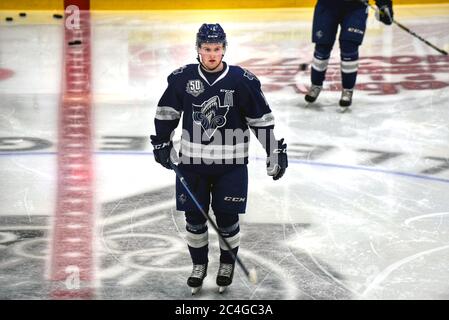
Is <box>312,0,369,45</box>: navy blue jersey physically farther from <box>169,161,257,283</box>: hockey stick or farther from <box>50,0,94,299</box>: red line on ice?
<box>169,161,257,283</box>: hockey stick

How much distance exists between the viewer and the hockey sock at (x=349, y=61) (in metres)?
8.41

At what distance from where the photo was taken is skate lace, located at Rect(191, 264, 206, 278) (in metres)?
4.79

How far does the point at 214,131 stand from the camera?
15.1 ft

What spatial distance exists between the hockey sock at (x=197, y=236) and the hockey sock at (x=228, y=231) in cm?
8

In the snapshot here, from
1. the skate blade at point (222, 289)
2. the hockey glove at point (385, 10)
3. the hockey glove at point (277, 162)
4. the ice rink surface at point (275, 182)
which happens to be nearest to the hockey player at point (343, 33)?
the hockey glove at point (385, 10)

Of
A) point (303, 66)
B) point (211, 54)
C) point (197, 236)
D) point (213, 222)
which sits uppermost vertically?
point (211, 54)

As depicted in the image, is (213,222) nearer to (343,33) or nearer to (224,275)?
(224,275)

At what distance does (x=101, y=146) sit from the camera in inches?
292

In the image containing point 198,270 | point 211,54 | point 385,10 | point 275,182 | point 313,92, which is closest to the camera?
point 211,54

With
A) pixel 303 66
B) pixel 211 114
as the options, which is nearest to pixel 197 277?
pixel 211 114

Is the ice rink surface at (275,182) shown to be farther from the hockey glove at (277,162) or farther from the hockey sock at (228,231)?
the hockey glove at (277,162)

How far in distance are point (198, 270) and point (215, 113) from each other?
30.4 inches
